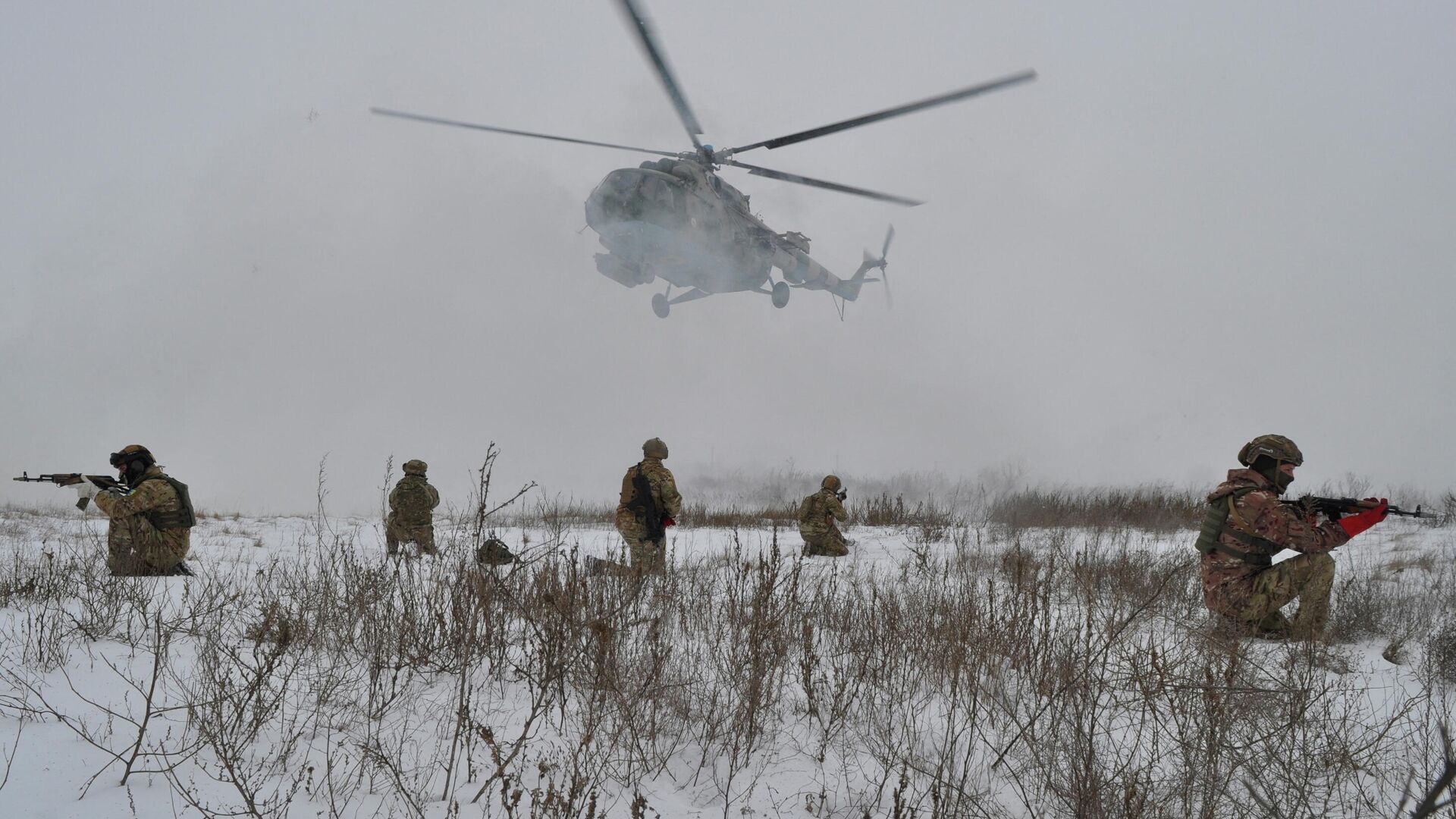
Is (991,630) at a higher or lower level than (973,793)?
higher

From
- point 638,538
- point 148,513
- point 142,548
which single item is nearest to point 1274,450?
point 638,538

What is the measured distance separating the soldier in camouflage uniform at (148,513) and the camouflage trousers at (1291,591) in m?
7.31

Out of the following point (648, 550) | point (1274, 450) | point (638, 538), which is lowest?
point (648, 550)

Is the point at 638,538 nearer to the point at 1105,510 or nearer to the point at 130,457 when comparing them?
the point at 130,457

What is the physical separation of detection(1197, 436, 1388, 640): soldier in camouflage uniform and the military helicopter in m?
5.36

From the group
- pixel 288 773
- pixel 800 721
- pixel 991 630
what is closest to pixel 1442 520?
pixel 991 630

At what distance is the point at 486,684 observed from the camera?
3.36 metres

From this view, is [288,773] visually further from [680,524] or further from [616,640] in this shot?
[680,524]

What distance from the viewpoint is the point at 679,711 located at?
289 centimetres

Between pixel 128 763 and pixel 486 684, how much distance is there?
149 centimetres

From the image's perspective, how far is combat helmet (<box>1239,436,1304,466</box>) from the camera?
171 inches

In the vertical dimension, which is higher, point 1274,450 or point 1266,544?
point 1274,450

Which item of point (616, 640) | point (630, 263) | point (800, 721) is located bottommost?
point (800, 721)

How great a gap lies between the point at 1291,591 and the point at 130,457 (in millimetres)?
8201
